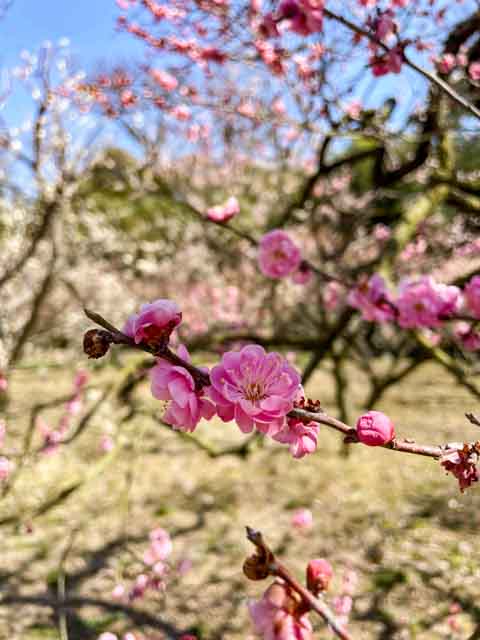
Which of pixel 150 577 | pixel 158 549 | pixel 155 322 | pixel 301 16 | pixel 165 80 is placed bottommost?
pixel 150 577

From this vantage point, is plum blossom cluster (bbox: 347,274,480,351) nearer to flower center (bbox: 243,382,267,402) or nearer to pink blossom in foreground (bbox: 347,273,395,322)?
pink blossom in foreground (bbox: 347,273,395,322)

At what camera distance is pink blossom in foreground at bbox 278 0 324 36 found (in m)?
1.85

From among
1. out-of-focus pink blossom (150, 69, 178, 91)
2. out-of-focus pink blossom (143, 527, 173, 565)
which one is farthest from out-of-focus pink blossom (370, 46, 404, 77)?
out-of-focus pink blossom (150, 69, 178, 91)

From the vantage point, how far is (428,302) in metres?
2.25

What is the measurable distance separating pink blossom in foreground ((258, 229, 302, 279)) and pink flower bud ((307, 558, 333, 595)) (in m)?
1.89

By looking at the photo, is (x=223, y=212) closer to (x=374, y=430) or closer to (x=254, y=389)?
(x=254, y=389)

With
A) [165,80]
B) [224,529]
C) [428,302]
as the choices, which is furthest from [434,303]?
[165,80]

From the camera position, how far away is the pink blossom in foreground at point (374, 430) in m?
0.91

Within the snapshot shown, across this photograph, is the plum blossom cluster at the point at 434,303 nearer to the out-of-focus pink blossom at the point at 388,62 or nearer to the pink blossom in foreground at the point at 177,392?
the out-of-focus pink blossom at the point at 388,62

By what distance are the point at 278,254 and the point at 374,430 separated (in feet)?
5.87

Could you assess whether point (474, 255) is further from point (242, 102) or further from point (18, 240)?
point (18, 240)

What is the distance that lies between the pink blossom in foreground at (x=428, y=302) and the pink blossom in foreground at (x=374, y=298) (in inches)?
7.3

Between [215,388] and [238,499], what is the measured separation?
3697 millimetres

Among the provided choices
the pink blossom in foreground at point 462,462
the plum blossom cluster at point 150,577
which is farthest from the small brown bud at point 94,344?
the plum blossom cluster at point 150,577
